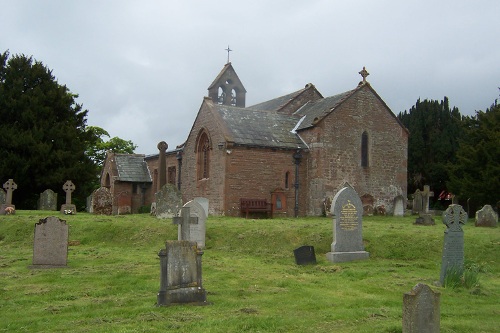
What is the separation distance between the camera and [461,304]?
9.61 meters

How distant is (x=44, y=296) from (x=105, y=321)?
2574 mm

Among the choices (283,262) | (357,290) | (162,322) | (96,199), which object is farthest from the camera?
(96,199)

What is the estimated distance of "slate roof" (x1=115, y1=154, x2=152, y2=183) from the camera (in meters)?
38.9

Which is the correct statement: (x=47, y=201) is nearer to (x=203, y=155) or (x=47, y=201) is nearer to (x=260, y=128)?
(x=203, y=155)

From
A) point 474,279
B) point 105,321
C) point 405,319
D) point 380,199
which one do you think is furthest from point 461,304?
point 380,199

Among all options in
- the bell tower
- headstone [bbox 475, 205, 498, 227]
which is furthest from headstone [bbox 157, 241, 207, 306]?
the bell tower

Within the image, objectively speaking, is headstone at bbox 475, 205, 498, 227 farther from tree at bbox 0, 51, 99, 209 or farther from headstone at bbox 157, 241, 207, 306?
tree at bbox 0, 51, 99, 209

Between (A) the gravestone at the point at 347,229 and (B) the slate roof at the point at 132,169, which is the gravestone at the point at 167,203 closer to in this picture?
(A) the gravestone at the point at 347,229

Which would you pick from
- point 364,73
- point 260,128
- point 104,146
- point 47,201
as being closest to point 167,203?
point 260,128

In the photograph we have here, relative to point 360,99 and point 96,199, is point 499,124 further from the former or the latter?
point 96,199

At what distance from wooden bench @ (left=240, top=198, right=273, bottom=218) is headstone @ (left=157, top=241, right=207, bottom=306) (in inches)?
717

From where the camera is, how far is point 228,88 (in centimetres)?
4409

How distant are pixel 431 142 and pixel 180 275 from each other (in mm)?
38210

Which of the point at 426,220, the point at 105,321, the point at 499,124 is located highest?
the point at 499,124
